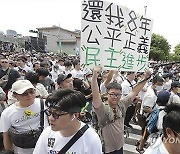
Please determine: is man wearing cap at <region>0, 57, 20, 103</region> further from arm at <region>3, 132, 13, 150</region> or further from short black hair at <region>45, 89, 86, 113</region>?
short black hair at <region>45, 89, 86, 113</region>

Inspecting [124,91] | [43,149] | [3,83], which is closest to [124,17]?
[43,149]

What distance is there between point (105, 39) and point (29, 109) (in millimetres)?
1163

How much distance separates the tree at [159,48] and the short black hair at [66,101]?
44.6 metres

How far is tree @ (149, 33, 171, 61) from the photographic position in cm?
4478

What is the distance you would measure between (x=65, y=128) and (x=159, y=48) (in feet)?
154

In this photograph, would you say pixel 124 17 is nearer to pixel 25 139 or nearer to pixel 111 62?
pixel 111 62

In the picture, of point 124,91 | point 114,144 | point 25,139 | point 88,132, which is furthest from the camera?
point 124,91

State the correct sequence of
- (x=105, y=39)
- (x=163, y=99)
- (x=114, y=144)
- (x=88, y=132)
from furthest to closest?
(x=163, y=99), (x=114, y=144), (x=105, y=39), (x=88, y=132)

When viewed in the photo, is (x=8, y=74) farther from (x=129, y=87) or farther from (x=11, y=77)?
(x=129, y=87)

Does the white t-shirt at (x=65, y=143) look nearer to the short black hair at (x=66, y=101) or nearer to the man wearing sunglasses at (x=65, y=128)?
the man wearing sunglasses at (x=65, y=128)

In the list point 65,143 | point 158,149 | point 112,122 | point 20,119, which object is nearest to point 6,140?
point 20,119

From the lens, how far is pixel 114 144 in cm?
280

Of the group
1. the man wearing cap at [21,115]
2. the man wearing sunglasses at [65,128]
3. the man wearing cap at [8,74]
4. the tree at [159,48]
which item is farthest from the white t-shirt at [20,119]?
the tree at [159,48]

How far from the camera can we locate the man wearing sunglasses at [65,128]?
1724 millimetres
